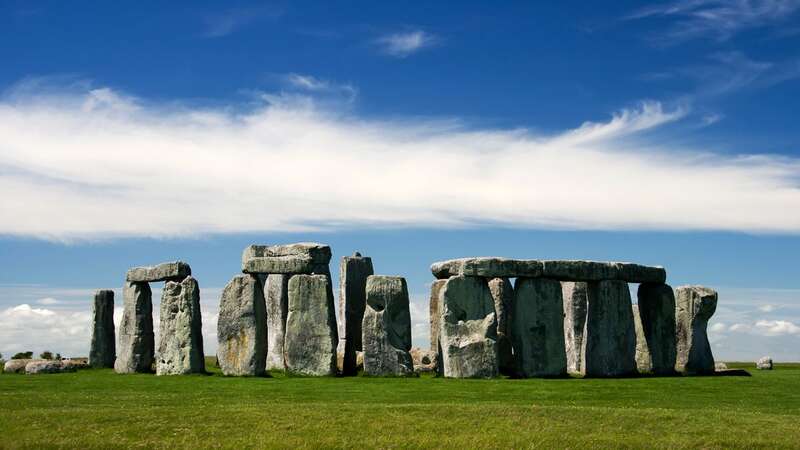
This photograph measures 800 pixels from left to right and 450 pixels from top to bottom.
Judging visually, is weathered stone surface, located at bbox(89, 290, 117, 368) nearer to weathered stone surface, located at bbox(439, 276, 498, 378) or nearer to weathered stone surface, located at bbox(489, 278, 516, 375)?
weathered stone surface, located at bbox(439, 276, 498, 378)

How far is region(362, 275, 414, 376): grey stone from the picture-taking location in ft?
80.3

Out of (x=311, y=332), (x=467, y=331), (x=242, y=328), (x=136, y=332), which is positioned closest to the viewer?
(x=467, y=331)

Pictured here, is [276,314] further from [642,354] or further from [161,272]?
[642,354]

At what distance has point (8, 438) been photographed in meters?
15.6

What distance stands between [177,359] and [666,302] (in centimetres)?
1366

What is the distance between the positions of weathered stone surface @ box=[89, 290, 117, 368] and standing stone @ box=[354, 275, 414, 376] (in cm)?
1016

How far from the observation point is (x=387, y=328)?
24547mm

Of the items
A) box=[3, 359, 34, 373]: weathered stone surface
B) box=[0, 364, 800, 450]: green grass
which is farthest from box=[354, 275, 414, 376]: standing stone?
box=[3, 359, 34, 373]: weathered stone surface

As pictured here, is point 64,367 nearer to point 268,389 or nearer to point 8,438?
point 268,389

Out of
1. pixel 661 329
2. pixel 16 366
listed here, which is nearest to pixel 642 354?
pixel 661 329

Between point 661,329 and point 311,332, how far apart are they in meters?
10.1

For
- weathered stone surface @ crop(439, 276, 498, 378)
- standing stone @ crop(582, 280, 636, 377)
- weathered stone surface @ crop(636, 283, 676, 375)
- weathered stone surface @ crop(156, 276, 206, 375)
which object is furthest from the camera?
weathered stone surface @ crop(636, 283, 676, 375)

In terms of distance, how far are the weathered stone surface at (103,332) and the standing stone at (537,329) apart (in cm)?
1312

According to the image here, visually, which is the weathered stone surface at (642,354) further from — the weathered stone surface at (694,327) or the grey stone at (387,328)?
the grey stone at (387,328)
